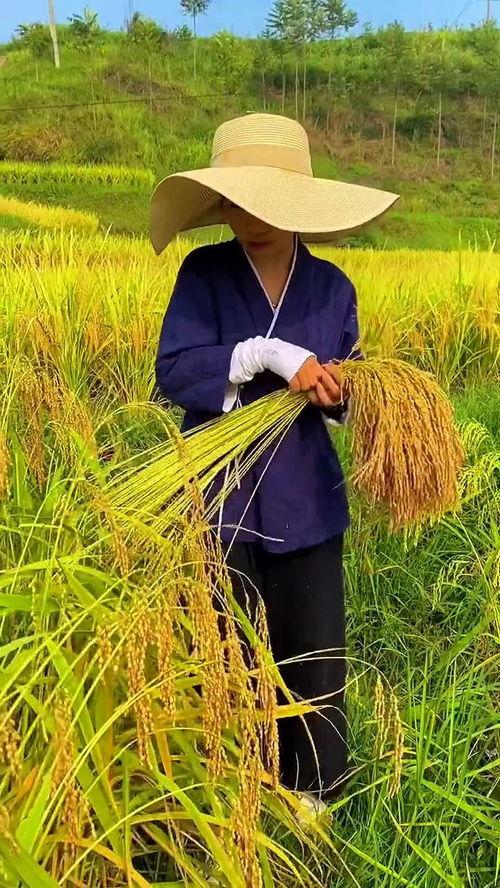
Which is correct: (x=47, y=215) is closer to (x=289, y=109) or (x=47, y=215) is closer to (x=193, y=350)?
(x=289, y=109)

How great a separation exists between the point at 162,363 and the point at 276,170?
0.30m

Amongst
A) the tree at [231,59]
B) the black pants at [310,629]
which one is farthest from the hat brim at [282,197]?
the tree at [231,59]

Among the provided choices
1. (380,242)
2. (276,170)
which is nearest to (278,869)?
(276,170)

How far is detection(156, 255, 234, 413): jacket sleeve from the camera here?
3.03ft

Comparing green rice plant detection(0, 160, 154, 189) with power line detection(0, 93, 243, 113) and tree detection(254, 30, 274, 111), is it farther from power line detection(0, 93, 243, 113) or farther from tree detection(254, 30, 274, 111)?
tree detection(254, 30, 274, 111)

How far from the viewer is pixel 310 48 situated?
9625 millimetres

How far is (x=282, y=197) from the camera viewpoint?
898 millimetres

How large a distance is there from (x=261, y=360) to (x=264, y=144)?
32 cm

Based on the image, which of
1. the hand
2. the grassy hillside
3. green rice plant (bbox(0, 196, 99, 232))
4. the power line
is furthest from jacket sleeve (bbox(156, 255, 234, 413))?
the power line

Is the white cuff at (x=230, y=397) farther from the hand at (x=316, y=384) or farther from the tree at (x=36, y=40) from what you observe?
the tree at (x=36, y=40)

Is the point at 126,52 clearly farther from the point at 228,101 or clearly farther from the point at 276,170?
→ the point at 276,170

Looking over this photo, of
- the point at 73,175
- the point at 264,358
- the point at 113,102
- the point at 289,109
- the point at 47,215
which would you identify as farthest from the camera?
the point at 289,109

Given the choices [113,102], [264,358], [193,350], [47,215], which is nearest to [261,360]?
[264,358]

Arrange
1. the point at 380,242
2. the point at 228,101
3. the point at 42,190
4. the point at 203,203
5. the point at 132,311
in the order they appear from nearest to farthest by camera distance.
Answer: the point at 203,203 → the point at 132,311 → the point at 380,242 → the point at 42,190 → the point at 228,101
